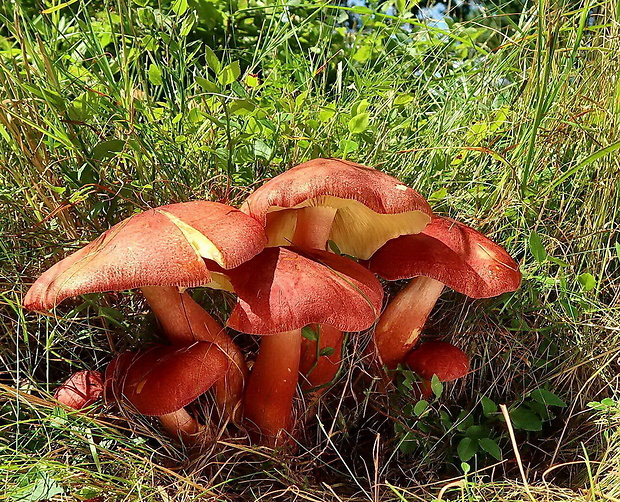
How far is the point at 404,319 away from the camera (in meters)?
1.90

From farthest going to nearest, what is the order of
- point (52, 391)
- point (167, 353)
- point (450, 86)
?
point (450, 86) → point (52, 391) → point (167, 353)

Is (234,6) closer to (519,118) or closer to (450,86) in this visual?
(450,86)

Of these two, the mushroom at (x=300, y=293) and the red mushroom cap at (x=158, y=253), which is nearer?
the red mushroom cap at (x=158, y=253)

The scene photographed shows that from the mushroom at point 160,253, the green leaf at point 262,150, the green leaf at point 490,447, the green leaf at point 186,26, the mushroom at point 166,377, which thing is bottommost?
the green leaf at point 490,447

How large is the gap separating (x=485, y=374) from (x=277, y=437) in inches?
31.1

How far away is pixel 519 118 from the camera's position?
222 centimetres

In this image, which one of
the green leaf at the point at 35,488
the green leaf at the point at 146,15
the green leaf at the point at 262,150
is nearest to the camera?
the green leaf at the point at 35,488

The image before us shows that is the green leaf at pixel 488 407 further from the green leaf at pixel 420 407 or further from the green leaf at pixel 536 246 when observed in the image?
the green leaf at pixel 536 246

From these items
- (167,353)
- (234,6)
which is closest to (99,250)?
(167,353)

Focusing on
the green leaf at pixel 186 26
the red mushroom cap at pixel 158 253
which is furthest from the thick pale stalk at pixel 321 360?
the green leaf at pixel 186 26

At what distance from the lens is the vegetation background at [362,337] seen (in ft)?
5.60

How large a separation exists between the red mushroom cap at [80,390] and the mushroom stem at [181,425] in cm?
21

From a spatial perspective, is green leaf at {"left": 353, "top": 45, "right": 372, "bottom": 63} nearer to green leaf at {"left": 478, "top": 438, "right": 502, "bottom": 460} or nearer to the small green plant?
the small green plant

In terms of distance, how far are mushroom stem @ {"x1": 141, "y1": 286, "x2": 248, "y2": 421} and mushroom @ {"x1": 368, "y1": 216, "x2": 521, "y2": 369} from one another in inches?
17.1
